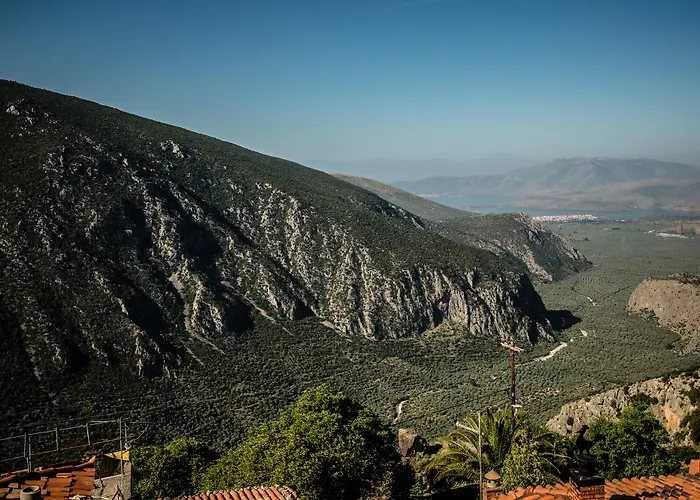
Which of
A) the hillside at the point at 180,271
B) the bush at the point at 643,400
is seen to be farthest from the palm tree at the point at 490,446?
the hillside at the point at 180,271

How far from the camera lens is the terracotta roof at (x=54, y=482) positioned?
15.1 m

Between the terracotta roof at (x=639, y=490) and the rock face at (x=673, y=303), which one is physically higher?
the terracotta roof at (x=639, y=490)

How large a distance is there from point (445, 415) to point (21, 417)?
1430 inches

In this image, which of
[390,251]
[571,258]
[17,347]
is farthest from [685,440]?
[571,258]

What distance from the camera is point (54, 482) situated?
52.3 ft

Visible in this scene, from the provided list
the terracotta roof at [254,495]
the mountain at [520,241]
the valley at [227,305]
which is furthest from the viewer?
the mountain at [520,241]

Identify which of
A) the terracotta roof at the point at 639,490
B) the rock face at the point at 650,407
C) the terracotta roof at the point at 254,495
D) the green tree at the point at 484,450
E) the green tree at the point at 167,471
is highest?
the terracotta roof at the point at 639,490

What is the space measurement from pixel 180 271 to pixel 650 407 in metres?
55.4

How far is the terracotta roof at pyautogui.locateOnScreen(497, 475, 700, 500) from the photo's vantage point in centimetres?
1534

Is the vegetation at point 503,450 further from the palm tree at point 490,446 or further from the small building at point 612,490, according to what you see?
the small building at point 612,490

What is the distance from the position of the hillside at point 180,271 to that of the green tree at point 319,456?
76.1 feet

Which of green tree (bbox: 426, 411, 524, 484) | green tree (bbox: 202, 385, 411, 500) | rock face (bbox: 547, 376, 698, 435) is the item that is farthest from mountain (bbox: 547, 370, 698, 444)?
green tree (bbox: 202, 385, 411, 500)

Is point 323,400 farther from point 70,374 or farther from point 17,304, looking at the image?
point 17,304

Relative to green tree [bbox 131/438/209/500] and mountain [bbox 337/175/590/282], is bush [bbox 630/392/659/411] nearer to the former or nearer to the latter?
green tree [bbox 131/438/209/500]
